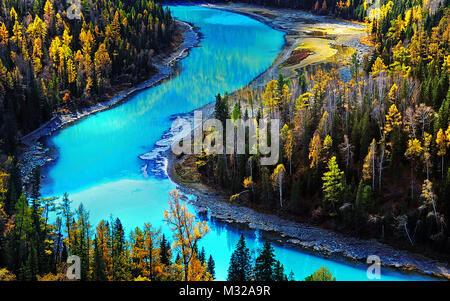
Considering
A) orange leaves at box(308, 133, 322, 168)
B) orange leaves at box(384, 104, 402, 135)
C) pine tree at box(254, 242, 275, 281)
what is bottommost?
pine tree at box(254, 242, 275, 281)

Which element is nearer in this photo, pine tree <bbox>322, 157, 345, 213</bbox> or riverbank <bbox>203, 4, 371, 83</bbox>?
pine tree <bbox>322, 157, 345, 213</bbox>

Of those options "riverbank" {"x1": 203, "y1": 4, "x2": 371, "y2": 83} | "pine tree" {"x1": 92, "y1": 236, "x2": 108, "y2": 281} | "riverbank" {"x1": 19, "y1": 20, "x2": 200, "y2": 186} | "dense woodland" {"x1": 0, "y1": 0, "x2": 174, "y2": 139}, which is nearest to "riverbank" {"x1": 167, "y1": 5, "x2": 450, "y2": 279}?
"riverbank" {"x1": 19, "y1": 20, "x2": 200, "y2": 186}

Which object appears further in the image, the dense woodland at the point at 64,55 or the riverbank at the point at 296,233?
the dense woodland at the point at 64,55

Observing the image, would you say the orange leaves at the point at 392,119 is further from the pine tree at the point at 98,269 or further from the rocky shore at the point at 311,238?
the pine tree at the point at 98,269

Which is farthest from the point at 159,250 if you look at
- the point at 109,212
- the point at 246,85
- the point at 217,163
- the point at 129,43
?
the point at 129,43

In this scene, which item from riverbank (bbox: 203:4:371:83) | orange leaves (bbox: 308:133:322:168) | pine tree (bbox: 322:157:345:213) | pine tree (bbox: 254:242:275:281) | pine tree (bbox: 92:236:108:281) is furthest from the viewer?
riverbank (bbox: 203:4:371:83)

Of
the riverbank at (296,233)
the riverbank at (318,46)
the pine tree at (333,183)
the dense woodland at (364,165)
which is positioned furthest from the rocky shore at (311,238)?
the riverbank at (318,46)

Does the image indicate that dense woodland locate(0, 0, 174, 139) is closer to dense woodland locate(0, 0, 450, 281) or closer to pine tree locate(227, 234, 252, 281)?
dense woodland locate(0, 0, 450, 281)
